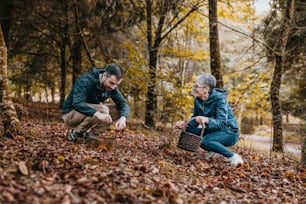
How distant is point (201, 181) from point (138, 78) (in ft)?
13.6

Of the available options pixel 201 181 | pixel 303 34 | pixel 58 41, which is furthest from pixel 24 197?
pixel 58 41

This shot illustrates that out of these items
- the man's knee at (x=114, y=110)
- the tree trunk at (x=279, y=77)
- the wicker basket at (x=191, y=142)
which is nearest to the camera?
the wicker basket at (x=191, y=142)

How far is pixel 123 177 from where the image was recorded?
3.16 m

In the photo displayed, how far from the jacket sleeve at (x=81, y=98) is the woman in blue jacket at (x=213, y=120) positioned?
4.54 feet

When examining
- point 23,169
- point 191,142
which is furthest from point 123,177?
point 191,142

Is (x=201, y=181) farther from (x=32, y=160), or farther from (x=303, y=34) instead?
(x=303, y=34)

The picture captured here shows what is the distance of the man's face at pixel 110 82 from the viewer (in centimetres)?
450

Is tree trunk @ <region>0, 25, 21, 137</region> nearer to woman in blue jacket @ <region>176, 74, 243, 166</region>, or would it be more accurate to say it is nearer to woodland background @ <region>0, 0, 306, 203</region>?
→ woodland background @ <region>0, 0, 306, 203</region>

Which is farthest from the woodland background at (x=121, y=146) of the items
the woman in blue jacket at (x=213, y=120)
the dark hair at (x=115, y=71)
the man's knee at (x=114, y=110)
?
the dark hair at (x=115, y=71)

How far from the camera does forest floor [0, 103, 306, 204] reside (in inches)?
102

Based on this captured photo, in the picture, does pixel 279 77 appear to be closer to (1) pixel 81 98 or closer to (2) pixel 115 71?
(2) pixel 115 71

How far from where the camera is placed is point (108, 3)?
29.8 ft

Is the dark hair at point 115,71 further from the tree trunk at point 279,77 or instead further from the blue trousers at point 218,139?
the tree trunk at point 279,77

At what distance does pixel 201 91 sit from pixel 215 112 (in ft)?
1.34
